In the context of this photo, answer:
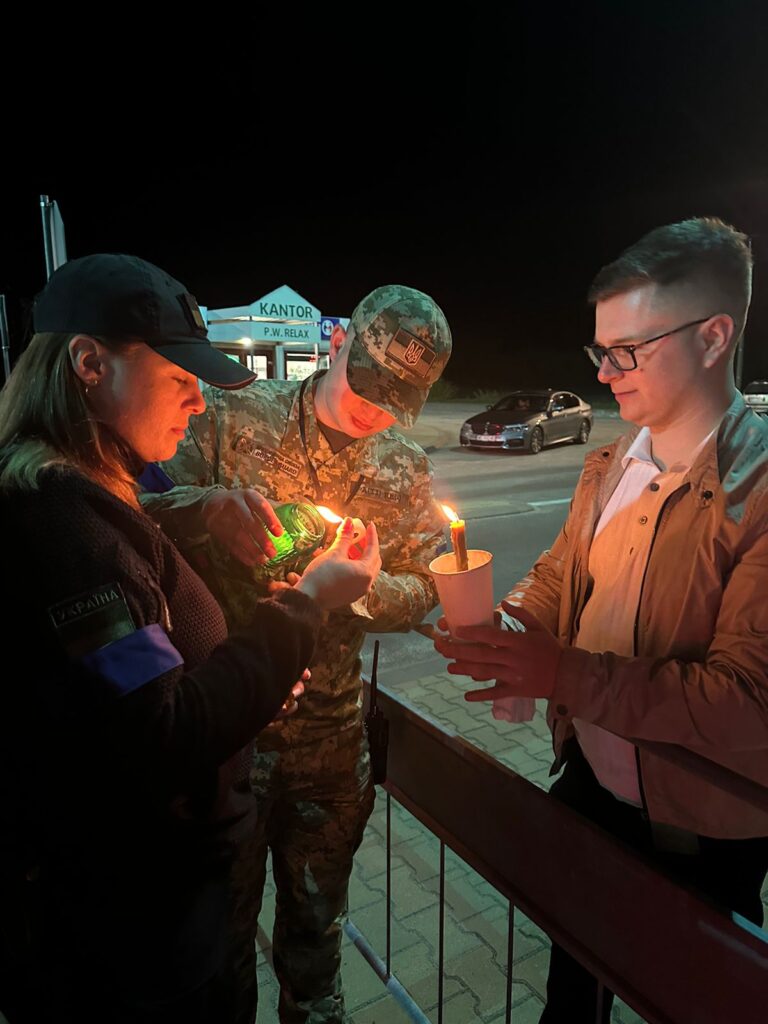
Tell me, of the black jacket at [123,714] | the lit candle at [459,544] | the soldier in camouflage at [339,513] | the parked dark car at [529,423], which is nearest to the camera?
the black jacket at [123,714]

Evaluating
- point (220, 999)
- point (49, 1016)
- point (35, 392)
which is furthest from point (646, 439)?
point (49, 1016)

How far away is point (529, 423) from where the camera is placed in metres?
19.4

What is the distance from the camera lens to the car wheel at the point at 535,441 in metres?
19.4

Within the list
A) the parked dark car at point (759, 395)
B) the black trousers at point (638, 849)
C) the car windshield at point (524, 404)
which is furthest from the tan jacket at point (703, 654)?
the parked dark car at point (759, 395)

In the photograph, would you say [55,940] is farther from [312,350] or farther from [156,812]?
[312,350]

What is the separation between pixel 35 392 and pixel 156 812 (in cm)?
90

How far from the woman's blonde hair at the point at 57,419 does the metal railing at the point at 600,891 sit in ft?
4.07

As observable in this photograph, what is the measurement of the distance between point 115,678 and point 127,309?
0.78 meters

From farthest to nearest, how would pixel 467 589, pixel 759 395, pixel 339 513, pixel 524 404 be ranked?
pixel 759 395 → pixel 524 404 → pixel 339 513 → pixel 467 589

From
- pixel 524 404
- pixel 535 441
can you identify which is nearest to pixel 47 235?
pixel 535 441

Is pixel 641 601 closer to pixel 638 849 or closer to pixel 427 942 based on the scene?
pixel 638 849

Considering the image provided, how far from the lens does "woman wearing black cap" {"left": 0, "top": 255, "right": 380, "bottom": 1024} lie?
122cm

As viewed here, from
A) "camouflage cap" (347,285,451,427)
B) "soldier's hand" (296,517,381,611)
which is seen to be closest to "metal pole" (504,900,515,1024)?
"soldier's hand" (296,517,381,611)

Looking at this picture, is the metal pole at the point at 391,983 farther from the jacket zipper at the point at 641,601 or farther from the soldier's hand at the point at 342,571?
the soldier's hand at the point at 342,571
